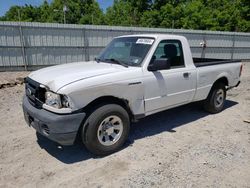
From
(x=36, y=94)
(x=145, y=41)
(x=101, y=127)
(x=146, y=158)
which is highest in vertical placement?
(x=145, y=41)

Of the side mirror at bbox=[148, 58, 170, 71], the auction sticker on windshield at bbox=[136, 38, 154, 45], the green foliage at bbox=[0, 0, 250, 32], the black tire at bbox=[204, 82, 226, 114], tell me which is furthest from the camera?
the green foliage at bbox=[0, 0, 250, 32]

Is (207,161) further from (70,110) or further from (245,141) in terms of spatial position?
(70,110)

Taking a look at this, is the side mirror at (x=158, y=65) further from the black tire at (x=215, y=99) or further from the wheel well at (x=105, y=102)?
the black tire at (x=215, y=99)

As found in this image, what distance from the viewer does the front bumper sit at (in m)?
3.22

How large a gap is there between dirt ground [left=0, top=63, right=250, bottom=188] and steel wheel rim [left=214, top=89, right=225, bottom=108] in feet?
2.00

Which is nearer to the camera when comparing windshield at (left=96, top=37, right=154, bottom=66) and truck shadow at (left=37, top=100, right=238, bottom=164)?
truck shadow at (left=37, top=100, right=238, bottom=164)

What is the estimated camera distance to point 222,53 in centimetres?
1831

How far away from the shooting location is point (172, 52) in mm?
4711

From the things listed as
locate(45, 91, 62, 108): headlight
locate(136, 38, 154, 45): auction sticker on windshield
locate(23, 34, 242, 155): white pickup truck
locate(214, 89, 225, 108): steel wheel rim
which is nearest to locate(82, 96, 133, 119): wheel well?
locate(23, 34, 242, 155): white pickup truck

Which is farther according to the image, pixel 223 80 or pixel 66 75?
pixel 223 80

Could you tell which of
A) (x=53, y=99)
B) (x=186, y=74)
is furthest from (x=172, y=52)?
(x=53, y=99)

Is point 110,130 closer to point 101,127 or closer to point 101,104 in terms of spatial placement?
point 101,127

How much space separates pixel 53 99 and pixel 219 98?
14.0ft

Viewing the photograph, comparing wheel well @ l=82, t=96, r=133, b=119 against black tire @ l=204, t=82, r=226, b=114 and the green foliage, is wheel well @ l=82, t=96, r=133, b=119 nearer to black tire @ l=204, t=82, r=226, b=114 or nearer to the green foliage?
black tire @ l=204, t=82, r=226, b=114
